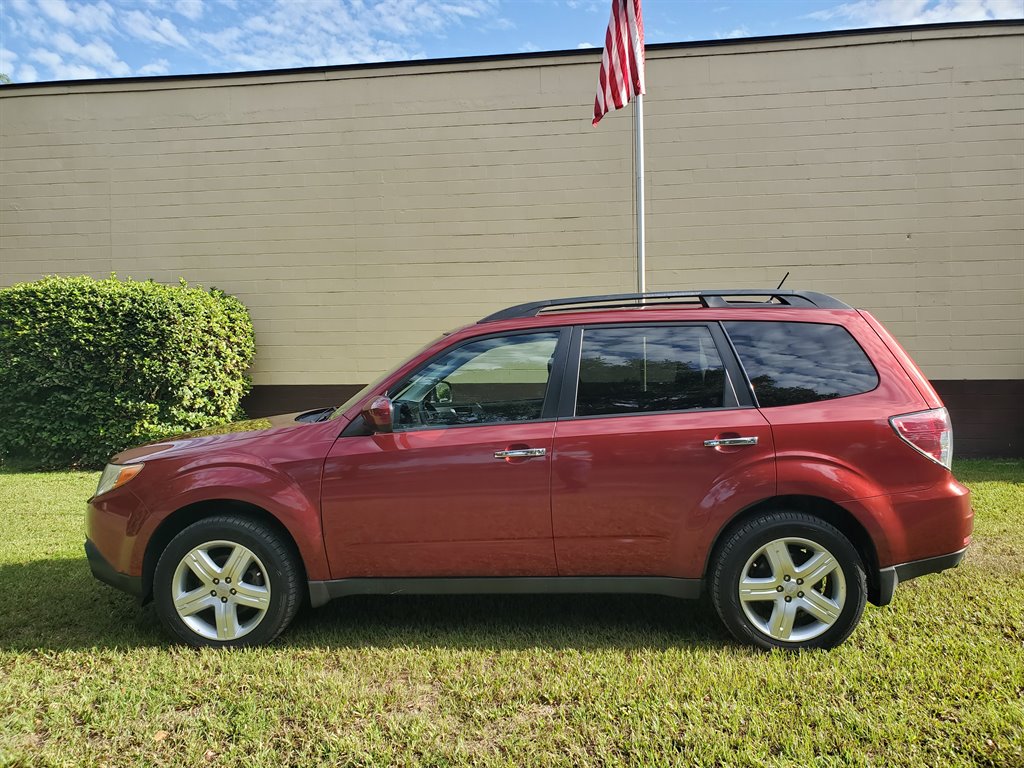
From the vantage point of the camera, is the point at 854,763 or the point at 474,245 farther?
the point at 474,245

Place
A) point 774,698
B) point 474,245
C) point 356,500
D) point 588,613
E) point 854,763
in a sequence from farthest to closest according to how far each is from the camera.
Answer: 1. point 474,245
2. point 588,613
3. point 356,500
4. point 774,698
5. point 854,763

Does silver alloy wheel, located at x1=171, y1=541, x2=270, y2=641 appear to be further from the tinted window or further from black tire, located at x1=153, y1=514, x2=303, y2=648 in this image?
the tinted window

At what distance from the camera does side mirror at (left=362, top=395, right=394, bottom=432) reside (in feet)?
10.2

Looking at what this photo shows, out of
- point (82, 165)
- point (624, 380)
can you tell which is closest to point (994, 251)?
point (624, 380)

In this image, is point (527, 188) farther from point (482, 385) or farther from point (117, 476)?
point (117, 476)

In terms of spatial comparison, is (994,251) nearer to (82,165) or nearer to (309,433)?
(309,433)

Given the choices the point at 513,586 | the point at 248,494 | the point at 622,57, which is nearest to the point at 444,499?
the point at 513,586

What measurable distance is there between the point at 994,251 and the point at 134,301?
405 inches

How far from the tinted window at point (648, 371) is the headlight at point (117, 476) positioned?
7.57ft

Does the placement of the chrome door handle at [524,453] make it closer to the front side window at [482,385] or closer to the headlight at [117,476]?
the front side window at [482,385]

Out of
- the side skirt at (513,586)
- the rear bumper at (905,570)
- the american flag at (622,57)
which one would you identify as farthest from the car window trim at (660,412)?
the american flag at (622,57)

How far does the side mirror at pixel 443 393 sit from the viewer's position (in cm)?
337

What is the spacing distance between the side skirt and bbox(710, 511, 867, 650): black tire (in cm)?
19

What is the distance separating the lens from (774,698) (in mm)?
2666
